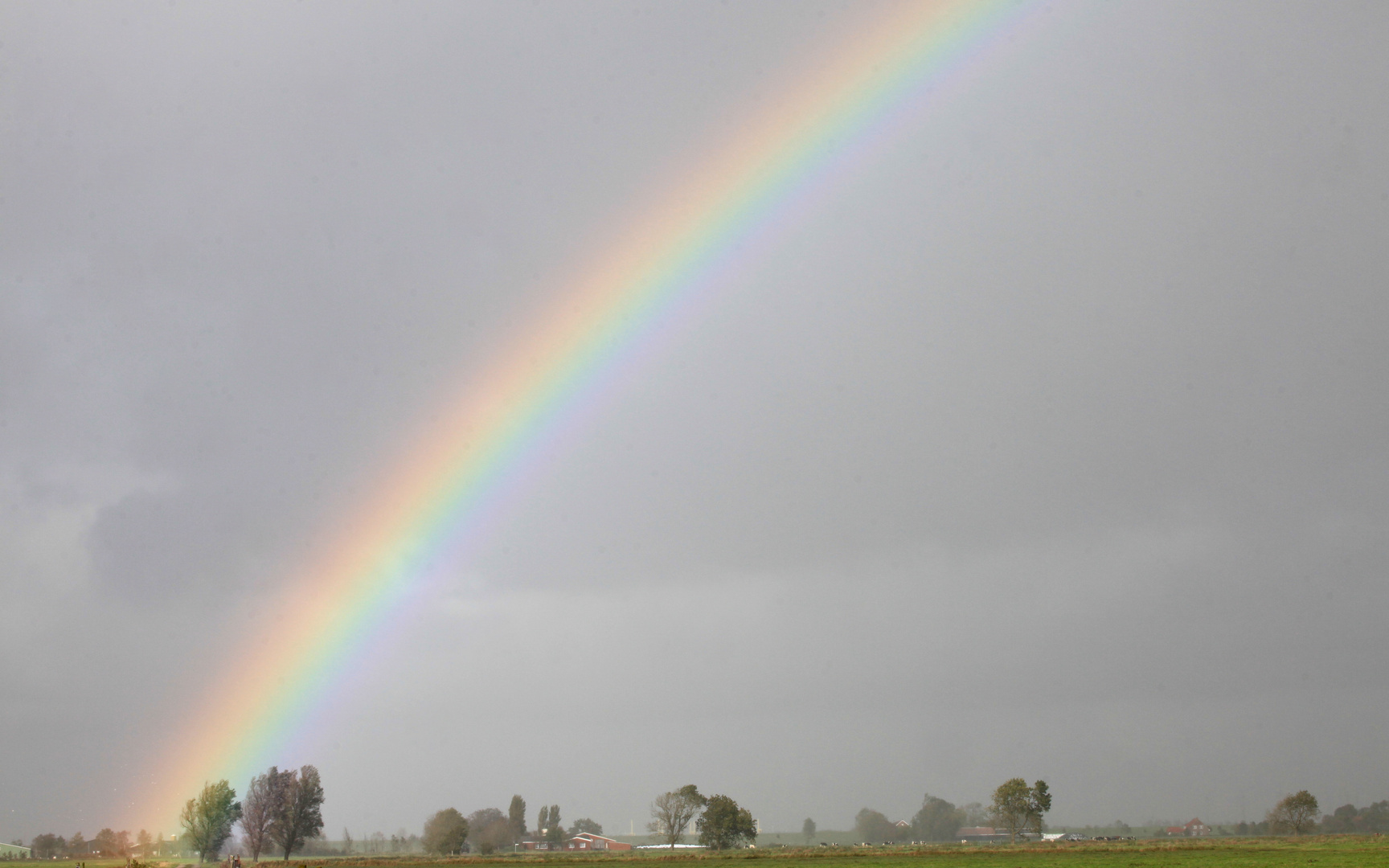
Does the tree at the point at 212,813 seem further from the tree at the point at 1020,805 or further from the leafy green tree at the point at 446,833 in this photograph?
the tree at the point at 1020,805

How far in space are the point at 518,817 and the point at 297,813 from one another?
51.5 metres

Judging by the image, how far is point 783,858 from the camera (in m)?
88.1

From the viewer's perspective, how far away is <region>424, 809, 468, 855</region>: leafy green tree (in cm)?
15150

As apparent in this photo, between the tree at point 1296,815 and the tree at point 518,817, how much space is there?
5112 inches

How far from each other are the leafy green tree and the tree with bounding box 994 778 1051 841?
257 ft

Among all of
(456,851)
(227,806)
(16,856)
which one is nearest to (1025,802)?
(456,851)

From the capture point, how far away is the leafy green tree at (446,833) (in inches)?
5965

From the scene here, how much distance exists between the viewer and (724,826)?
132 meters

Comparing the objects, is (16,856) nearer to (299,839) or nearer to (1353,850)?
(299,839)

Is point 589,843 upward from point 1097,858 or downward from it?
downward

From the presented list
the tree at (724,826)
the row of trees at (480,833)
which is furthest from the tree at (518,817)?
the tree at (724,826)

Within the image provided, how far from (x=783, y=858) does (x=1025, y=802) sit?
2939 inches

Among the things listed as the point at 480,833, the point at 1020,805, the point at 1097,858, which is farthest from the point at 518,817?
the point at 1097,858

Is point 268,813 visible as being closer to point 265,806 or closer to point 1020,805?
point 265,806
